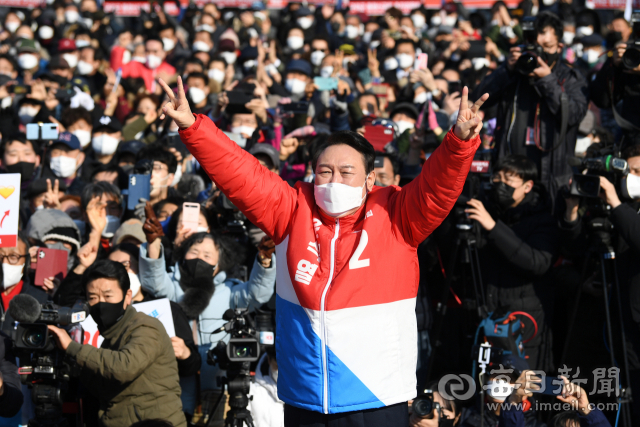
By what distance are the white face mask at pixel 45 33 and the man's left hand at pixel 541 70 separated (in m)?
10.7

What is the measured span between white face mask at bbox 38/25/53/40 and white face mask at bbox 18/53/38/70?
2.23 m

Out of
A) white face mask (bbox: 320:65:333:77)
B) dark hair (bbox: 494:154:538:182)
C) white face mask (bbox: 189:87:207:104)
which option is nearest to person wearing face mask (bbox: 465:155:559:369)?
dark hair (bbox: 494:154:538:182)

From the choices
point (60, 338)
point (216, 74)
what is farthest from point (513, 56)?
point (216, 74)

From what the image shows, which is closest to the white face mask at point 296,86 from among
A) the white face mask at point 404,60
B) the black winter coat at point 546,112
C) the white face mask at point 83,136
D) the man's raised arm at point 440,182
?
the white face mask at point 404,60

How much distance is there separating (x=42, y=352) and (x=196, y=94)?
5.71 metres

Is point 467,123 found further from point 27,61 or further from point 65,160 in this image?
point 27,61

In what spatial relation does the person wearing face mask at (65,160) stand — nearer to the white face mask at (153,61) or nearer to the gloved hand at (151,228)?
the gloved hand at (151,228)

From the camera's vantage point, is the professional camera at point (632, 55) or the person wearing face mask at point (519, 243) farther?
the professional camera at point (632, 55)

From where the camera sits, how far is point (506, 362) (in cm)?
429

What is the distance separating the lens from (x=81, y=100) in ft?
31.0

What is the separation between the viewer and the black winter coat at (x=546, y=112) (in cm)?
554

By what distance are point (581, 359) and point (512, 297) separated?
67cm

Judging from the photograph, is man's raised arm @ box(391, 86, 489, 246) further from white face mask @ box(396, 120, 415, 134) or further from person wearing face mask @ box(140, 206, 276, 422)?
white face mask @ box(396, 120, 415, 134)

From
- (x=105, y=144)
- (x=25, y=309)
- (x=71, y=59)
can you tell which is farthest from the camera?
(x=71, y=59)
